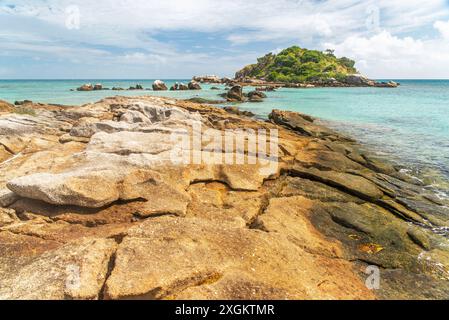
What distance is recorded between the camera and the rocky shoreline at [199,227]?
5887 mm

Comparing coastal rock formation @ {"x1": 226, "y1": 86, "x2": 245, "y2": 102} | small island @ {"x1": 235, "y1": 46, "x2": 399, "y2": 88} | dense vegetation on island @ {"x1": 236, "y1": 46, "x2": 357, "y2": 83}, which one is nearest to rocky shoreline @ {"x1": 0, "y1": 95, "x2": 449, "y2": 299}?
coastal rock formation @ {"x1": 226, "y1": 86, "x2": 245, "y2": 102}

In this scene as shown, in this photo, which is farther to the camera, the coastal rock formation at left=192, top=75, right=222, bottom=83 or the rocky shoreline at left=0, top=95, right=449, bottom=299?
the coastal rock formation at left=192, top=75, right=222, bottom=83

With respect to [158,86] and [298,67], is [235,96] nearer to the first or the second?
[158,86]

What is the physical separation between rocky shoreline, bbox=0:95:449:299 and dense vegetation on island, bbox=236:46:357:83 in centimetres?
13054

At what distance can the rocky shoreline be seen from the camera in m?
5.89

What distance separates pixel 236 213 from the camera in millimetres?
9141

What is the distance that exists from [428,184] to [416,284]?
9.07 m

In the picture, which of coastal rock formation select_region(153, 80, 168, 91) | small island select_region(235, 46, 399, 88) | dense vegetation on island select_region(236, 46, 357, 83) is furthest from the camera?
dense vegetation on island select_region(236, 46, 357, 83)

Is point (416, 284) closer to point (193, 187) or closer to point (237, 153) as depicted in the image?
point (193, 187)

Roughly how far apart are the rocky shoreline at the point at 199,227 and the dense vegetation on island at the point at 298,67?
5139 inches

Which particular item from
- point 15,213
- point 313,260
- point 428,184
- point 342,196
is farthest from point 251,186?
point 428,184

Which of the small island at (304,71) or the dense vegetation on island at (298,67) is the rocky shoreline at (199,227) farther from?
the dense vegetation on island at (298,67)

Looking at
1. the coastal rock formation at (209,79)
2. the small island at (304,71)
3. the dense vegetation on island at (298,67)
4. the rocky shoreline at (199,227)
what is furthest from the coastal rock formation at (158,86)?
the rocky shoreline at (199,227)

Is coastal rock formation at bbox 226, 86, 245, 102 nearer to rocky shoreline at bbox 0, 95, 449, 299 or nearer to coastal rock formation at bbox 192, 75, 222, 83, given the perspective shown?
rocky shoreline at bbox 0, 95, 449, 299
